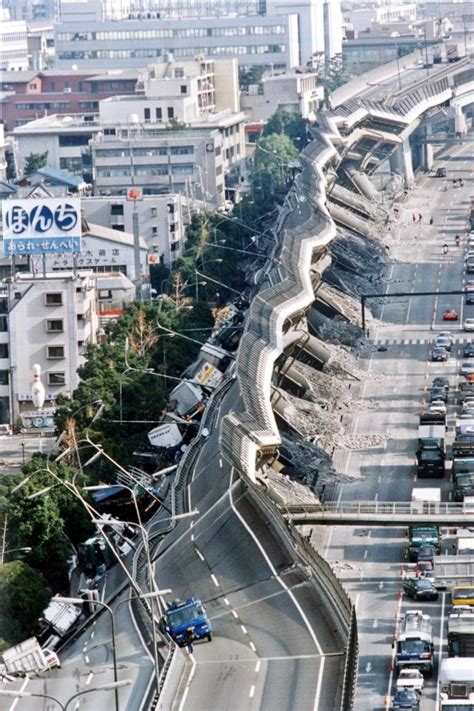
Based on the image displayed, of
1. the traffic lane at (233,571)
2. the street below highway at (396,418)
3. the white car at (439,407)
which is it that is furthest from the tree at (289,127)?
the traffic lane at (233,571)

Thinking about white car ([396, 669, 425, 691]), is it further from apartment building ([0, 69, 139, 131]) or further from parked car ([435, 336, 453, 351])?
apartment building ([0, 69, 139, 131])

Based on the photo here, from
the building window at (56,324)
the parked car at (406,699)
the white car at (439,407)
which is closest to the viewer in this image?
the parked car at (406,699)

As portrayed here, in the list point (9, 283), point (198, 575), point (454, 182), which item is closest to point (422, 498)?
point (198, 575)

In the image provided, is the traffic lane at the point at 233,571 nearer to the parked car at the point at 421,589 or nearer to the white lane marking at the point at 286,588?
the white lane marking at the point at 286,588

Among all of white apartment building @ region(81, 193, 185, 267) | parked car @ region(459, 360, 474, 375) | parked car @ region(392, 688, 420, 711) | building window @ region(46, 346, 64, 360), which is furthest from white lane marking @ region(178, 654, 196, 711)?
white apartment building @ region(81, 193, 185, 267)

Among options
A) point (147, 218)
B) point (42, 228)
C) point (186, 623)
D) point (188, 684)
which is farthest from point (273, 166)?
point (188, 684)

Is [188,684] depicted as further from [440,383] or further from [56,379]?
[56,379]
